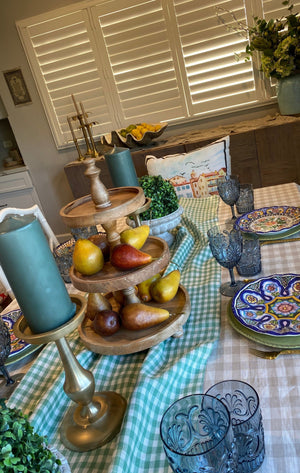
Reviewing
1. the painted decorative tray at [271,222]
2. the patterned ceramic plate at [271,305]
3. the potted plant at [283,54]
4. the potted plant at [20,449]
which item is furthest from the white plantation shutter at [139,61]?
the potted plant at [20,449]

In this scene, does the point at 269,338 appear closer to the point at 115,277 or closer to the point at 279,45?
the point at 115,277

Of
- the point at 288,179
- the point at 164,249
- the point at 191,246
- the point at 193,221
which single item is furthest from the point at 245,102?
the point at 164,249

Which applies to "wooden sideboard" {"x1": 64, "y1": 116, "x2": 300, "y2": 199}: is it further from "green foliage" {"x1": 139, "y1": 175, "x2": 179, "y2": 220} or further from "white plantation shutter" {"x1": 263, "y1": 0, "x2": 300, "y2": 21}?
"green foliage" {"x1": 139, "y1": 175, "x2": 179, "y2": 220}

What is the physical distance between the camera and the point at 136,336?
2.50ft

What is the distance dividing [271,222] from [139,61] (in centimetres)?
220

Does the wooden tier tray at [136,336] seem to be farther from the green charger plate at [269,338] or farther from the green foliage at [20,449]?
the green foliage at [20,449]

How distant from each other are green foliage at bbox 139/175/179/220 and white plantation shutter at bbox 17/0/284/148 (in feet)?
6.26

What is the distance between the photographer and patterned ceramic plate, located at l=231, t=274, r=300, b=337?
2.59 ft

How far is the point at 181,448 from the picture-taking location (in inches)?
22.0

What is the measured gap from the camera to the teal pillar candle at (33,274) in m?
0.52

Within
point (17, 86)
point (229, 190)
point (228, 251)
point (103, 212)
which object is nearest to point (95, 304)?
point (103, 212)

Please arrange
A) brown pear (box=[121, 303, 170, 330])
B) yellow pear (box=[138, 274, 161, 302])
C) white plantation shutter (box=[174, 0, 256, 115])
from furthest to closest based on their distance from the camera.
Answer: white plantation shutter (box=[174, 0, 256, 115]), yellow pear (box=[138, 274, 161, 302]), brown pear (box=[121, 303, 170, 330])

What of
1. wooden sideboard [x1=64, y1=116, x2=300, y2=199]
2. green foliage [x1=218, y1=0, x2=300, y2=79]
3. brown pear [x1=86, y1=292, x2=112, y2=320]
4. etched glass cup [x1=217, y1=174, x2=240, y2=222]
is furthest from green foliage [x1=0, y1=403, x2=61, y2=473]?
green foliage [x1=218, y1=0, x2=300, y2=79]

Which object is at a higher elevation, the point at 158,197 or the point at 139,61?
the point at 139,61
